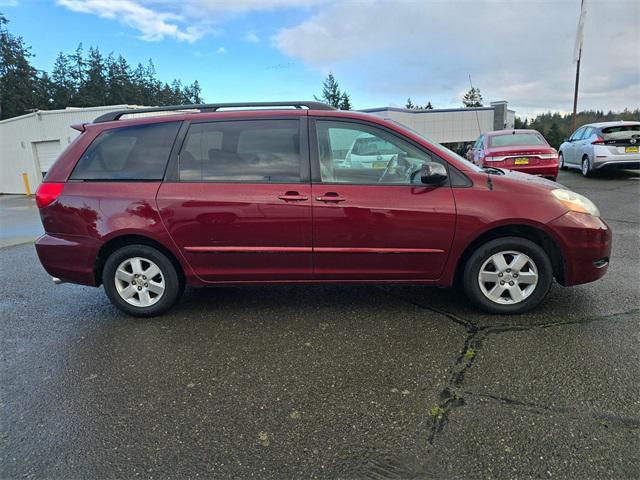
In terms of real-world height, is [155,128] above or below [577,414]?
above

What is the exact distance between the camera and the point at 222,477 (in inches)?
79.5

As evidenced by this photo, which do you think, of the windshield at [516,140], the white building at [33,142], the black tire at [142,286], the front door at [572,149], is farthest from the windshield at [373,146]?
the white building at [33,142]

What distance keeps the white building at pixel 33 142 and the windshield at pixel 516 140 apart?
59.7 ft

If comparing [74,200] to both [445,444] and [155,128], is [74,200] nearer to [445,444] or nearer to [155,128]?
[155,128]

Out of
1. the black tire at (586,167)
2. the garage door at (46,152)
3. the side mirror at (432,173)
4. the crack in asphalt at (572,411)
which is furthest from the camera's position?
the garage door at (46,152)

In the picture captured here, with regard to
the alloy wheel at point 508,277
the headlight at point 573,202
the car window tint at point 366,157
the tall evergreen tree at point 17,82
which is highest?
the tall evergreen tree at point 17,82

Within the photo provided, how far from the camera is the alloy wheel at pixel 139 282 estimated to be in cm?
376

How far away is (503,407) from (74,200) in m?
3.61

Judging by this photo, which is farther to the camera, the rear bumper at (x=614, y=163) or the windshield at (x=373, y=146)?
the rear bumper at (x=614, y=163)

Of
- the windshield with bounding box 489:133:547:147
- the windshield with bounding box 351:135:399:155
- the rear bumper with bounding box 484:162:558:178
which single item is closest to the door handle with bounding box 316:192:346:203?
the windshield with bounding box 351:135:399:155

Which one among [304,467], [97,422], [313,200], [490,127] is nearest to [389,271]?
[313,200]

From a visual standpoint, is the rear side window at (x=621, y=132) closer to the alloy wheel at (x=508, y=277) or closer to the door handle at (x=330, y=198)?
the alloy wheel at (x=508, y=277)

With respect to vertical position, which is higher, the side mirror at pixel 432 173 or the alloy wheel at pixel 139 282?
the side mirror at pixel 432 173

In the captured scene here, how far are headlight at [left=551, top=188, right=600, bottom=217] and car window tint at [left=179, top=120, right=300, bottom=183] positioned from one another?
2.13 meters
